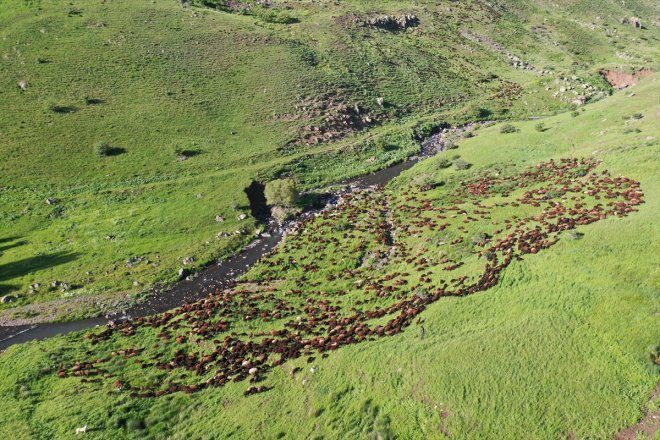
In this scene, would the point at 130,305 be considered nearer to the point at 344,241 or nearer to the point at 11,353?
the point at 11,353

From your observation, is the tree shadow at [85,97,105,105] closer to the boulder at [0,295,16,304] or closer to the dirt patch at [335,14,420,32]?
the boulder at [0,295,16,304]

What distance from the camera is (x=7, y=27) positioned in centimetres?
9644

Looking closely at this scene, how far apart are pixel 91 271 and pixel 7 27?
80.7 m

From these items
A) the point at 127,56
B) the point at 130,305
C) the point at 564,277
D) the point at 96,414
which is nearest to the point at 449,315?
the point at 564,277

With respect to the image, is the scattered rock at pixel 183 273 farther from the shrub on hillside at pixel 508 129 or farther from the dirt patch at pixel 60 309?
the shrub on hillside at pixel 508 129

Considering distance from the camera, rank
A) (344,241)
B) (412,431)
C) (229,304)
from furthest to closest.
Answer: (344,241) → (229,304) → (412,431)

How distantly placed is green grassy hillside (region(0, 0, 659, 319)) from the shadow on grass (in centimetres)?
25

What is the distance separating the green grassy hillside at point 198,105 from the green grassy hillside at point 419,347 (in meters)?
13.8

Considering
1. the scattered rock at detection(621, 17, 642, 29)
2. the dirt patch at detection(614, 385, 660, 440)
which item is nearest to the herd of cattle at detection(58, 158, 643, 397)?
the dirt patch at detection(614, 385, 660, 440)

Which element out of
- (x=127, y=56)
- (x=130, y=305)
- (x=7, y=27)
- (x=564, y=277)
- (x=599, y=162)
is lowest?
(x=130, y=305)

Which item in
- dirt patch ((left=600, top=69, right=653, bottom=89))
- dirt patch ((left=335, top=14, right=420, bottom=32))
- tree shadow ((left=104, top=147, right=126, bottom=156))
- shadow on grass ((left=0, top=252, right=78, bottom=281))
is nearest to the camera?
shadow on grass ((left=0, top=252, right=78, bottom=281))

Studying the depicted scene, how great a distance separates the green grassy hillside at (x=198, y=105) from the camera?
193 ft

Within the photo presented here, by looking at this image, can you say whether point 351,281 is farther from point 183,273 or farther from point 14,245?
point 14,245

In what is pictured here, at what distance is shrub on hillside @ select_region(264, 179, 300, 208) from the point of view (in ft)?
214
